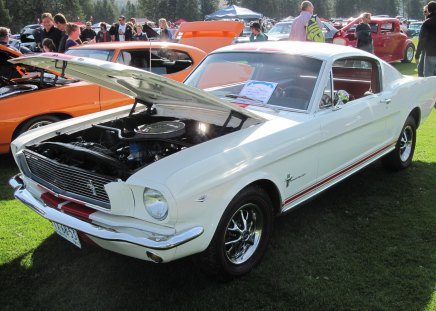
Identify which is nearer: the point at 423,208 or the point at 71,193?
the point at 71,193

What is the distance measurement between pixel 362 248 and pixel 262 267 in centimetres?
86

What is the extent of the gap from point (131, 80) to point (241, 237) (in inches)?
56.6

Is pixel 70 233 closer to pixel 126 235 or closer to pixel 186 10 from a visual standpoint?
pixel 126 235

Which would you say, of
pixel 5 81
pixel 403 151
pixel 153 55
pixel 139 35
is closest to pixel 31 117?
pixel 5 81

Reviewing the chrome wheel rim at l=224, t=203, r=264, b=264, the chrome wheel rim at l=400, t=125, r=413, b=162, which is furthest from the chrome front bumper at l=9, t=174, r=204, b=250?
the chrome wheel rim at l=400, t=125, r=413, b=162

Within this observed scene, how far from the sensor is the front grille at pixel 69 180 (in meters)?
2.69

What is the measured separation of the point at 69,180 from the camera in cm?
285

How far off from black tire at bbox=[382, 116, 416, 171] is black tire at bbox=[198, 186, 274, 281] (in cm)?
239

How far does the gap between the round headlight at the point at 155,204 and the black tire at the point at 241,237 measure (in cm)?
41

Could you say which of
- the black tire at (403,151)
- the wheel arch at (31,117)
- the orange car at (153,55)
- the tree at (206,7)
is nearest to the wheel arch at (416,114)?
the black tire at (403,151)

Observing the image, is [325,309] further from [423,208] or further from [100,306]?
[423,208]

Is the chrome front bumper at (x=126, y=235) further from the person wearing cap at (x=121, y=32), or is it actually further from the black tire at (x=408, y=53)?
the black tire at (x=408, y=53)

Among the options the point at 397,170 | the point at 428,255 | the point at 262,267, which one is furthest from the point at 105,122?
the point at 397,170

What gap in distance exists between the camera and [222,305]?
272 cm
